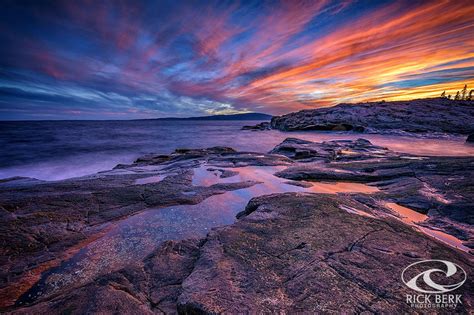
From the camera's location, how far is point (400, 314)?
1.84 meters

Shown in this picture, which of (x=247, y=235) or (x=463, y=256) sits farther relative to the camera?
(x=247, y=235)

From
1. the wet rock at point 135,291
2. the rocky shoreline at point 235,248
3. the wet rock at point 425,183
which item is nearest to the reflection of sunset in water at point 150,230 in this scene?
the rocky shoreline at point 235,248

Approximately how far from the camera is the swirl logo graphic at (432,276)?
216cm

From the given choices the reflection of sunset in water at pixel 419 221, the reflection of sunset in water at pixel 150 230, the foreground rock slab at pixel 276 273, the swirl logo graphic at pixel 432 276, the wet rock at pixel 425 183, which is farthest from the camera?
the wet rock at pixel 425 183

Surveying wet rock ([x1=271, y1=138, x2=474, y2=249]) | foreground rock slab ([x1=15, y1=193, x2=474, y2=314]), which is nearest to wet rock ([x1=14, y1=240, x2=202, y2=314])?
foreground rock slab ([x1=15, y1=193, x2=474, y2=314])

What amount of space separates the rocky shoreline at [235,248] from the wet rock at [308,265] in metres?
0.01

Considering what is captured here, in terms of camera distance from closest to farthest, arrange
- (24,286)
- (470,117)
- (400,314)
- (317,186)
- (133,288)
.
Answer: (400,314) → (133,288) → (24,286) → (317,186) → (470,117)

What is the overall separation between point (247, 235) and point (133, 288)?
158 centimetres

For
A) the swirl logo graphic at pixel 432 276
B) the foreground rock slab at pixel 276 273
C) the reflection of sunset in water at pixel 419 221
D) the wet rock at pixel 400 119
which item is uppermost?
the wet rock at pixel 400 119

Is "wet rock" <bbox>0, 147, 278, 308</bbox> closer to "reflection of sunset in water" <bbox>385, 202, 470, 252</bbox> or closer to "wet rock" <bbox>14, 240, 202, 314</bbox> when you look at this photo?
"wet rock" <bbox>14, 240, 202, 314</bbox>

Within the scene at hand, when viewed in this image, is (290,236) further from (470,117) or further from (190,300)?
(470,117)

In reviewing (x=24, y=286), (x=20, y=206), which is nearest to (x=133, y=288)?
(x=24, y=286)

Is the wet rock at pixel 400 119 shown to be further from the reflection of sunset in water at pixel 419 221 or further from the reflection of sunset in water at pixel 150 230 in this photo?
the reflection of sunset in water at pixel 150 230

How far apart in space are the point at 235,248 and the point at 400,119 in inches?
1715
